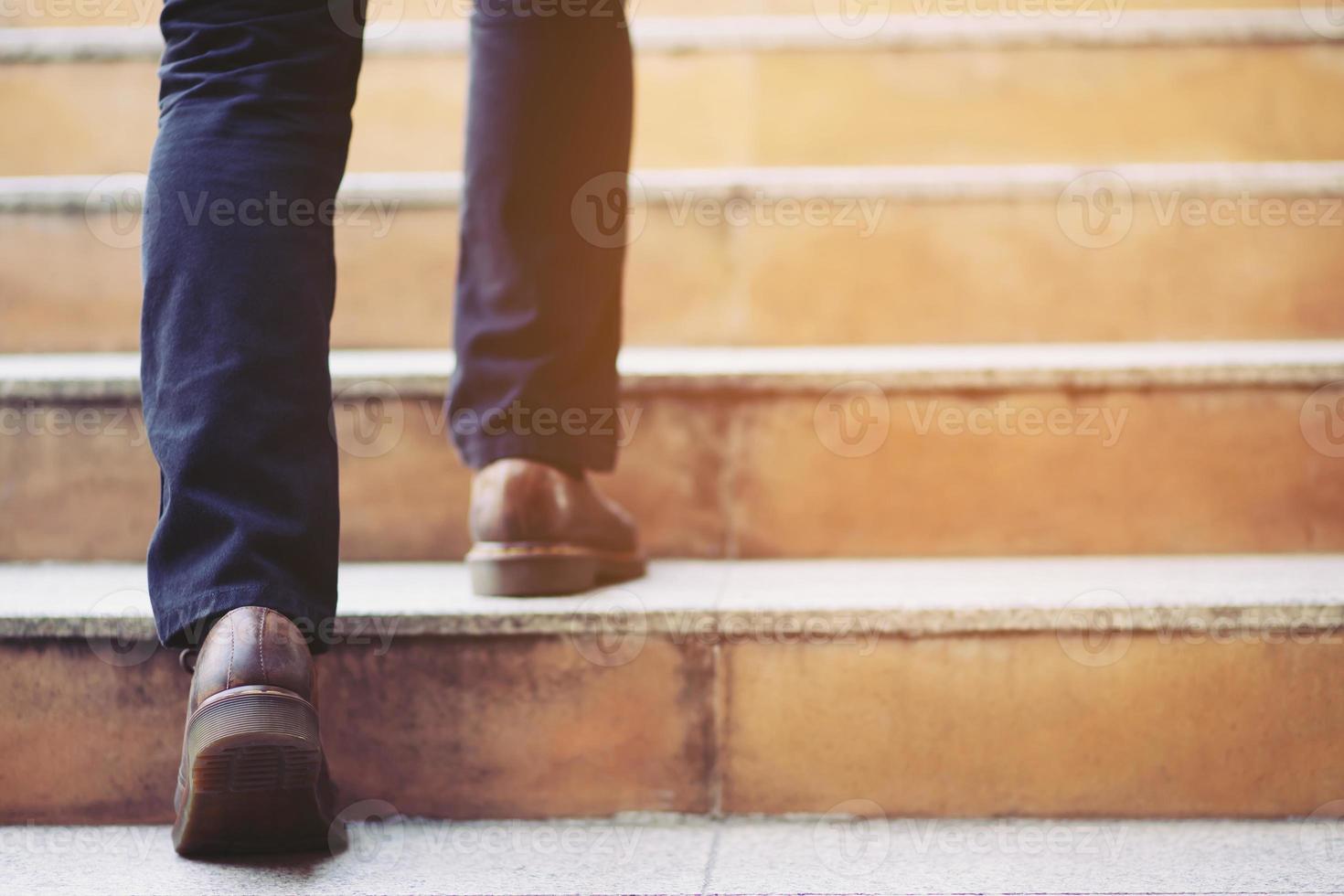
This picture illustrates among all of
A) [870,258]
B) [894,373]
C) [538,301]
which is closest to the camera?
[538,301]

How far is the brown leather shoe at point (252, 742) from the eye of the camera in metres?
0.65

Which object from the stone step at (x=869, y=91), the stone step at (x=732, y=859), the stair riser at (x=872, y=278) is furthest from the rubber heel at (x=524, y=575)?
the stone step at (x=869, y=91)

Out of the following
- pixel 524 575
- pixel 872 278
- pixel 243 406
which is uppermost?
pixel 872 278

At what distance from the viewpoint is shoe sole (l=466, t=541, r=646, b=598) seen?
899 mm

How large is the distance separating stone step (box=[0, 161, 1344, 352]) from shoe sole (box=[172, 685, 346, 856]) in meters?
0.68

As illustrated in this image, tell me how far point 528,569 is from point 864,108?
87 centimetres

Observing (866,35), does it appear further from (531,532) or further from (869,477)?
(531,532)

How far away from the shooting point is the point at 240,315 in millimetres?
680

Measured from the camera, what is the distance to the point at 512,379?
919 millimetres

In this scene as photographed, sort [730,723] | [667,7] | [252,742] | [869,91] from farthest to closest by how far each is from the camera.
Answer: [667,7], [869,91], [730,723], [252,742]

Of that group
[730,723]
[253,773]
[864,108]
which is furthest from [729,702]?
[864,108]

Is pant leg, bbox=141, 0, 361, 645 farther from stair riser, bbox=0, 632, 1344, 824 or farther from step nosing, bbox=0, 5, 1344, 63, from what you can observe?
step nosing, bbox=0, 5, 1344, 63

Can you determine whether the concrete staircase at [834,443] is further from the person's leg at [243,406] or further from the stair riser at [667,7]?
the person's leg at [243,406]

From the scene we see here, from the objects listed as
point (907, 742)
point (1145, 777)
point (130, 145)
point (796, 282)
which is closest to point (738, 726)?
point (907, 742)
